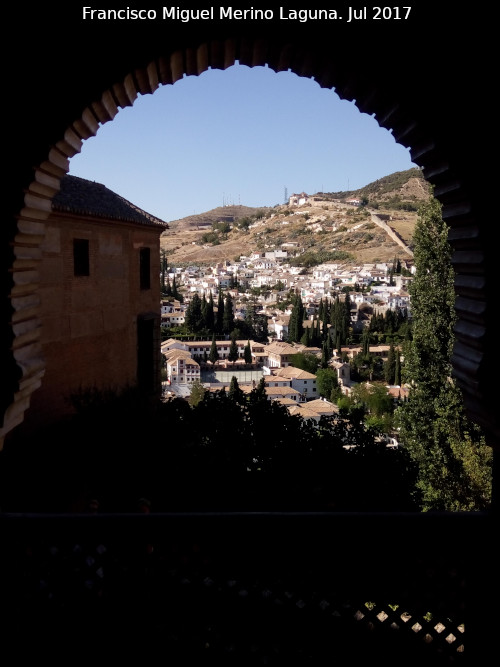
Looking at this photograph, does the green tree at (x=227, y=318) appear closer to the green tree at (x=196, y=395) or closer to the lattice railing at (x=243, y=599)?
the green tree at (x=196, y=395)

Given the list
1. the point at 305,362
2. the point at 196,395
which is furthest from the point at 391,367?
the point at 196,395

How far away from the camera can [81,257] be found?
6898 millimetres

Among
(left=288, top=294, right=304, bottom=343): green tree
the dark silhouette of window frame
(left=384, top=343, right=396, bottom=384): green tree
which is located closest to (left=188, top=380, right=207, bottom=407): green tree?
the dark silhouette of window frame

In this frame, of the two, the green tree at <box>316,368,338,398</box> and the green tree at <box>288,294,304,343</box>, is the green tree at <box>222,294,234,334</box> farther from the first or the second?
the green tree at <box>316,368,338,398</box>

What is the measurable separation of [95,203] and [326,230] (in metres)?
94.9

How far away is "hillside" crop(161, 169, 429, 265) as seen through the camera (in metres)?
87.6

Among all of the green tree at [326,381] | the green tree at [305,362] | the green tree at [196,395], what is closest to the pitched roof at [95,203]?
the green tree at [196,395]

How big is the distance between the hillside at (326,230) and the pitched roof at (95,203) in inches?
2976

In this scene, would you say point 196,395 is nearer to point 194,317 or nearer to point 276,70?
point 276,70

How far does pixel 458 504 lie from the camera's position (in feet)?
30.8

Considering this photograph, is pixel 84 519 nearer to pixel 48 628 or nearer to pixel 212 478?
pixel 48 628

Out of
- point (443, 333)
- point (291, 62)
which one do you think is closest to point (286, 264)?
point (443, 333)

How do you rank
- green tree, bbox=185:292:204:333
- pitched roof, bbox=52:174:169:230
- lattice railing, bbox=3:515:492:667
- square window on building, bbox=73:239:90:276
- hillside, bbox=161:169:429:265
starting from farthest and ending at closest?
hillside, bbox=161:169:429:265 → green tree, bbox=185:292:204:333 → square window on building, bbox=73:239:90:276 → pitched roof, bbox=52:174:169:230 → lattice railing, bbox=3:515:492:667

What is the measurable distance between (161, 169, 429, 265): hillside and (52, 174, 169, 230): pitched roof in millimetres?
75603
